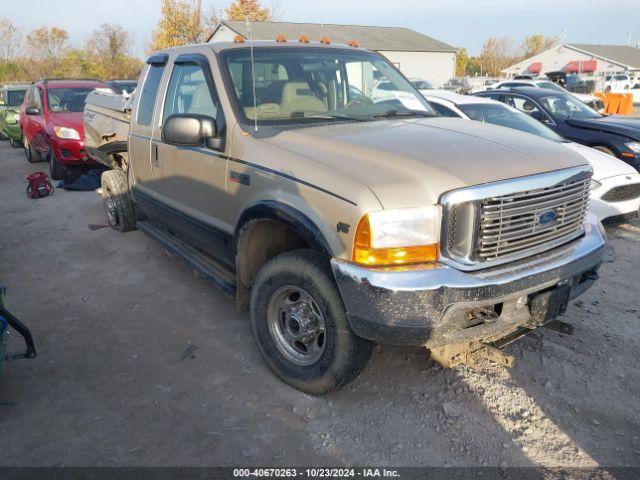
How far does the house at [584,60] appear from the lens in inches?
2291

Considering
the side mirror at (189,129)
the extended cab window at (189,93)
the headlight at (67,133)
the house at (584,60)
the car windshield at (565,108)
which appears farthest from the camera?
the house at (584,60)

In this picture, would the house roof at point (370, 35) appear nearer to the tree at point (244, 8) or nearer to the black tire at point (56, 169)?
the tree at point (244, 8)

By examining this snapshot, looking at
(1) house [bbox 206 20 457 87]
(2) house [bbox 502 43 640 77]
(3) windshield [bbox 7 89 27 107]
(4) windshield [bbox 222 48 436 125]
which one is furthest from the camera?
(2) house [bbox 502 43 640 77]

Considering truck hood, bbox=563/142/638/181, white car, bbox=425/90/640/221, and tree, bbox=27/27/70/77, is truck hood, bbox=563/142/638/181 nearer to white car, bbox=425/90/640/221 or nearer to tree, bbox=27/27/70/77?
white car, bbox=425/90/640/221

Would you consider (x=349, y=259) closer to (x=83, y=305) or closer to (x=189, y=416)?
(x=189, y=416)

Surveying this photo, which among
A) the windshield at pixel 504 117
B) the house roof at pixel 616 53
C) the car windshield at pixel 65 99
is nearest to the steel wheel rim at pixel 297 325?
the windshield at pixel 504 117

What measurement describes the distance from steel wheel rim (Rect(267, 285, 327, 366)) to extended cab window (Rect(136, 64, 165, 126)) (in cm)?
228

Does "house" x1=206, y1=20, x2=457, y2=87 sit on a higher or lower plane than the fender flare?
higher

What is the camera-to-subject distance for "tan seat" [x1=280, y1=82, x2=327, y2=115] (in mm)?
3602

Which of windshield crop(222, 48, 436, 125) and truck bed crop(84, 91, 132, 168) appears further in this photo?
truck bed crop(84, 91, 132, 168)

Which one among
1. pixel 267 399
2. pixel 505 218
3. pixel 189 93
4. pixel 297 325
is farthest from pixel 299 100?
pixel 267 399

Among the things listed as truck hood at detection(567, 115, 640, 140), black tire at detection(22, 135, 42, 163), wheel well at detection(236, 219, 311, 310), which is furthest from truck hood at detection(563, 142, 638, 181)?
black tire at detection(22, 135, 42, 163)

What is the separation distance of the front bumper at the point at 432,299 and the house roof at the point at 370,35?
115 ft

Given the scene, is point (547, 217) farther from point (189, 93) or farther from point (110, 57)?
point (110, 57)
